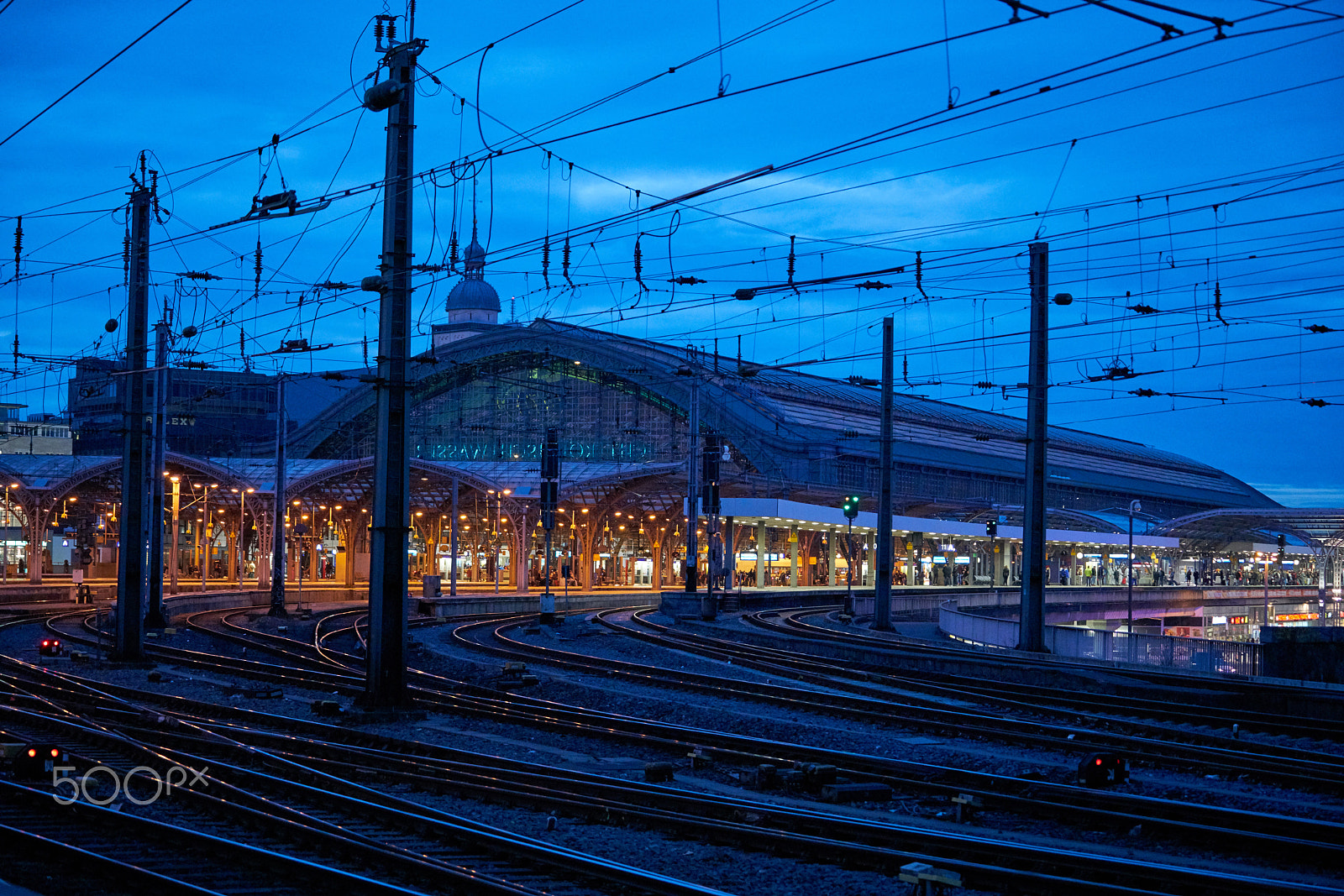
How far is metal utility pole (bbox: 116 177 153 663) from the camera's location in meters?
31.5

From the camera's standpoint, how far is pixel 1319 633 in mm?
37312

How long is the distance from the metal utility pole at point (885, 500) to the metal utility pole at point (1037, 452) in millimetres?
8499

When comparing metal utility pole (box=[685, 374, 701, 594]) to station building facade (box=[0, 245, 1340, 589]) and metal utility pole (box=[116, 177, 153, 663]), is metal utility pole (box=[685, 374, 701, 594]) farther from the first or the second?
metal utility pole (box=[116, 177, 153, 663])

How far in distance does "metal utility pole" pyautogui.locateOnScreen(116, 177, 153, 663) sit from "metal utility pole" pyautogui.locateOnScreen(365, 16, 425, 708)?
10.1 meters

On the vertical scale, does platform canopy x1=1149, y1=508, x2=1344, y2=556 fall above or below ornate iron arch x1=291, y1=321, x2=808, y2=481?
below

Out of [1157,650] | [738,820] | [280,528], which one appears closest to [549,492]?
[280,528]

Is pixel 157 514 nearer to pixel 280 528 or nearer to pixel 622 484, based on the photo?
pixel 280 528

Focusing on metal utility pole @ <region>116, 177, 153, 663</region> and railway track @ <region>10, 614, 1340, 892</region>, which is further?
metal utility pole @ <region>116, 177, 153, 663</region>

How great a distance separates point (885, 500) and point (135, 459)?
22134 mm

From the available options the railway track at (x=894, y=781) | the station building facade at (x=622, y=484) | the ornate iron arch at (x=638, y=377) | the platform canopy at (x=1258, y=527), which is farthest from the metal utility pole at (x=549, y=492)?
the platform canopy at (x=1258, y=527)

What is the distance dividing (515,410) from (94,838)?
8354 centimetres

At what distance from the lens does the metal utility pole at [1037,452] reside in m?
33.2

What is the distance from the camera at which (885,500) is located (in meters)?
43.0

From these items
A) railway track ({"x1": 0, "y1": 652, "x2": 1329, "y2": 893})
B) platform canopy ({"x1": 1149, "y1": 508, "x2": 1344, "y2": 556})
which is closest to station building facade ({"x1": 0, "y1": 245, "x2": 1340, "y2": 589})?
platform canopy ({"x1": 1149, "y1": 508, "x2": 1344, "y2": 556})
